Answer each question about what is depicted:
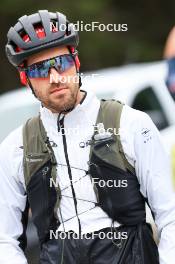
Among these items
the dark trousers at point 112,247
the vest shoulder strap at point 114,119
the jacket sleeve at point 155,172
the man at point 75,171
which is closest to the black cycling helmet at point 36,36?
the man at point 75,171

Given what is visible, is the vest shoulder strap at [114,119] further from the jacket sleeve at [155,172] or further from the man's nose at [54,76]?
the man's nose at [54,76]

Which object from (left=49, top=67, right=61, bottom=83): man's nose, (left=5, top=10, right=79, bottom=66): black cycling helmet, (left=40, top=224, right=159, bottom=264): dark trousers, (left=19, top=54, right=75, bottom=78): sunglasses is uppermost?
(left=5, top=10, right=79, bottom=66): black cycling helmet

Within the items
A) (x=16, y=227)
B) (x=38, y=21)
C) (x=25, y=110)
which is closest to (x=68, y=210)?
(x=16, y=227)

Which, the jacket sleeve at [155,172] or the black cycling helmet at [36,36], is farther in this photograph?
the black cycling helmet at [36,36]

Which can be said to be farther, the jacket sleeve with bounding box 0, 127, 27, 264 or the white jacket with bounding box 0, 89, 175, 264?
the jacket sleeve with bounding box 0, 127, 27, 264

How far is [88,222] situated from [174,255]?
1.41 feet

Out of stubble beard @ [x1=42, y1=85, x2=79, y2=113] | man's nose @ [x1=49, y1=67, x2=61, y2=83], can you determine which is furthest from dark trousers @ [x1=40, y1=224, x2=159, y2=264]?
man's nose @ [x1=49, y1=67, x2=61, y2=83]

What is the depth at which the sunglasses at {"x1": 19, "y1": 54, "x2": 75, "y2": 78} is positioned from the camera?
15.0ft

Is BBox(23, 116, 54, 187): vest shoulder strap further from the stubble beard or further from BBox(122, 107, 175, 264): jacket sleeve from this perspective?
BBox(122, 107, 175, 264): jacket sleeve

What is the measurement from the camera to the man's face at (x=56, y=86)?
4477 millimetres

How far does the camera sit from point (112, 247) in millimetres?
4461

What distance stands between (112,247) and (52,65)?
0.91 meters

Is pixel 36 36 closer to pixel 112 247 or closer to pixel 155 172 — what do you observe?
pixel 155 172

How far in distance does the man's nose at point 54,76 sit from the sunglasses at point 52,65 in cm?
1
